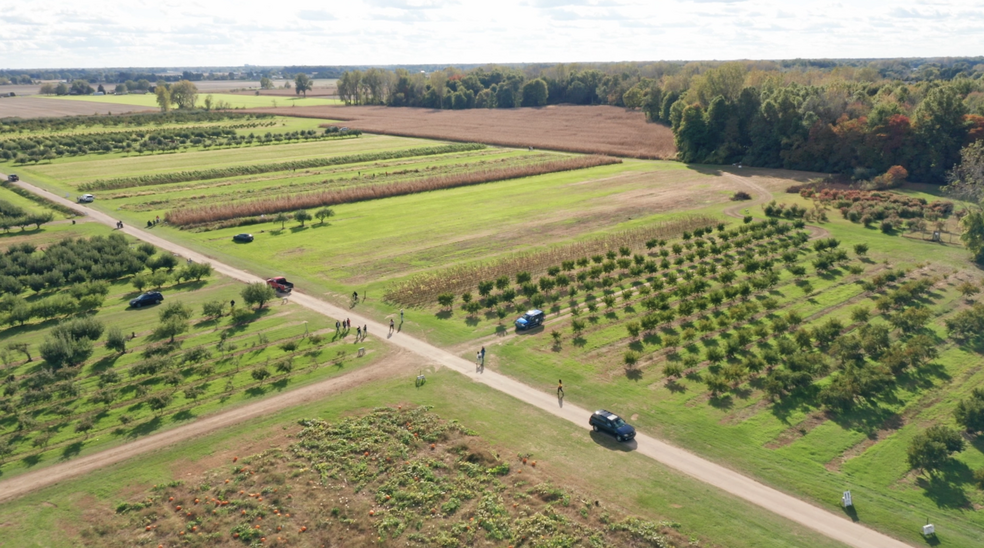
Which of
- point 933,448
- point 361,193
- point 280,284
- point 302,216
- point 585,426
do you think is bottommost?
point 585,426

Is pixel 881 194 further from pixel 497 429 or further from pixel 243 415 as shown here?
pixel 243 415

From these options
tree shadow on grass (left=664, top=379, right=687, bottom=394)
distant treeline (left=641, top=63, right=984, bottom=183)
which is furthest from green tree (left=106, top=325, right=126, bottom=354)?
distant treeline (left=641, top=63, right=984, bottom=183)

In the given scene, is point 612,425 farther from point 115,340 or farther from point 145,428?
point 115,340

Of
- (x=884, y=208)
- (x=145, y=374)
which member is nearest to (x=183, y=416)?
(x=145, y=374)

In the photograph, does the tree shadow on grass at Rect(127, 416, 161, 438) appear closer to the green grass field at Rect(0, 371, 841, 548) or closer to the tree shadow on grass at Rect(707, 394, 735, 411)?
the green grass field at Rect(0, 371, 841, 548)

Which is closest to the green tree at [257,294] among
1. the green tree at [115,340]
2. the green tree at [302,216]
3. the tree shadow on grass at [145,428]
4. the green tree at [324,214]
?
the green tree at [115,340]

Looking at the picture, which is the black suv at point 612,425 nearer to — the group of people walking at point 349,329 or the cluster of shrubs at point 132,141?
the group of people walking at point 349,329

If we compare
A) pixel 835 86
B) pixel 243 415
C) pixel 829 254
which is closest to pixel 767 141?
pixel 835 86
